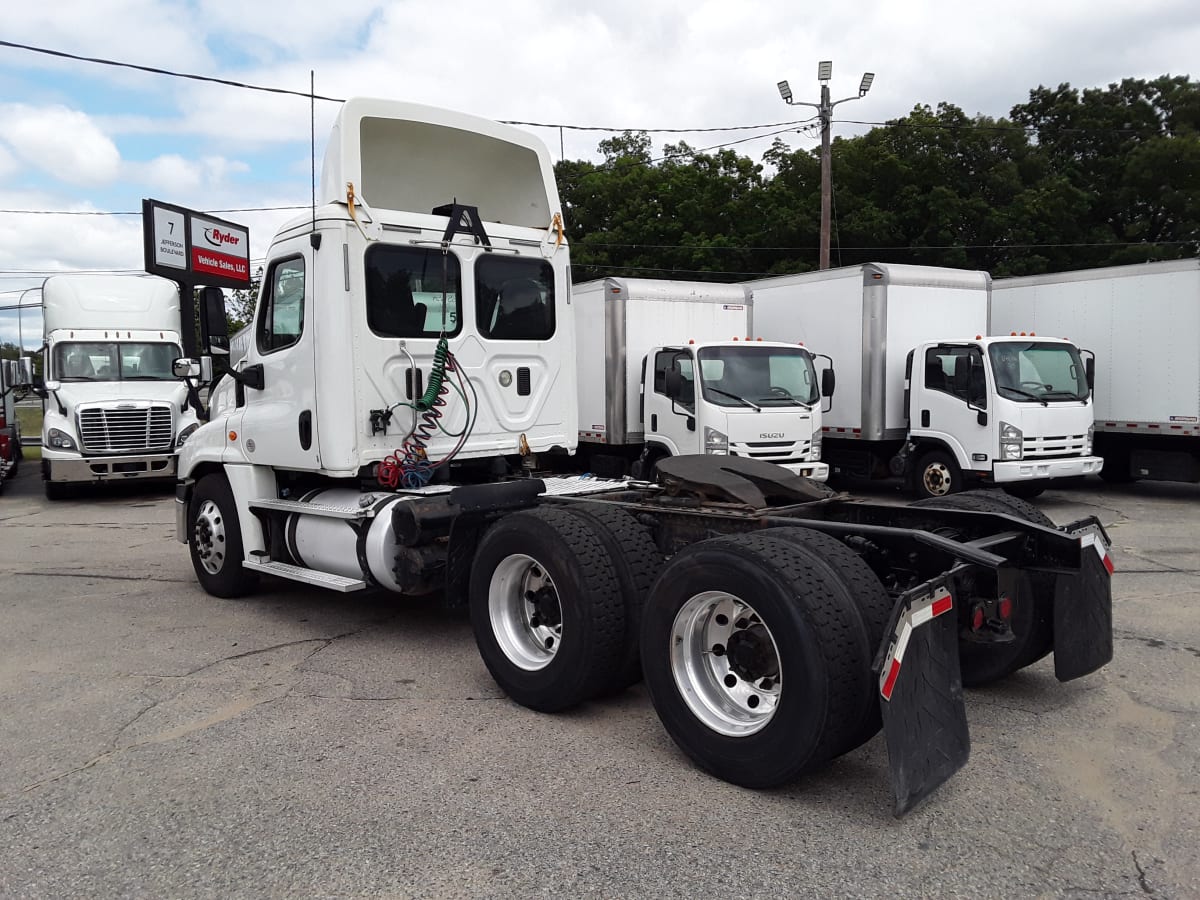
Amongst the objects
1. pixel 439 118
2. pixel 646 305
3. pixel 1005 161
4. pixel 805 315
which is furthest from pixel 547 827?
pixel 1005 161

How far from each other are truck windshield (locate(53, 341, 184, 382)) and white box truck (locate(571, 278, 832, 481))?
756 cm

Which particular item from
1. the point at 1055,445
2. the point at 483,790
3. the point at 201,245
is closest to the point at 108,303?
the point at 201,245

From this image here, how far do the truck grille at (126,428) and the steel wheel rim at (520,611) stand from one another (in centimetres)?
1204

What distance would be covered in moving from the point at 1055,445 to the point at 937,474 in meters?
1.49

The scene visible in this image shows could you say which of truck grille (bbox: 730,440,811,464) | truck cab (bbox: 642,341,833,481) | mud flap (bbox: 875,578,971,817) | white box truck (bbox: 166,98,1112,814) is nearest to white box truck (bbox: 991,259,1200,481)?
truck cab (bbox: 642,341,833,481)

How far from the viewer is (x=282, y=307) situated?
6.75 meters

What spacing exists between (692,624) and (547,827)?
1067 millimetres

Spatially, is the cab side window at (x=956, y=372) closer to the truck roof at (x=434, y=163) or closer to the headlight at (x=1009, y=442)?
the headlight at (x=1009, y=442)

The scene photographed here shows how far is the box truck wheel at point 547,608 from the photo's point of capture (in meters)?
4.61

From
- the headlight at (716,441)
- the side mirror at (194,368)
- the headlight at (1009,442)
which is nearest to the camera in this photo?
the side mirror at (194,368)

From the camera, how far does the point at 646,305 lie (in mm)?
13141

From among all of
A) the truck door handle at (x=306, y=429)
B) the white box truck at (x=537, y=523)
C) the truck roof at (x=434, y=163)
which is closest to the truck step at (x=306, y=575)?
the white box truck at (x=537, y=523)

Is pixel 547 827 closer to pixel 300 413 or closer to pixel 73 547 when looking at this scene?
pixel 300 413

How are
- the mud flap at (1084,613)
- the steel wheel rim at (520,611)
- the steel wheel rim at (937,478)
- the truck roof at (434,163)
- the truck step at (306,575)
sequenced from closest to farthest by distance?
the mud flap at (1084,613), the steel wheel rim at (520,611), the truck step at (306,575), the truck roof at (434,163), the steel wheel rim at (937,478)
